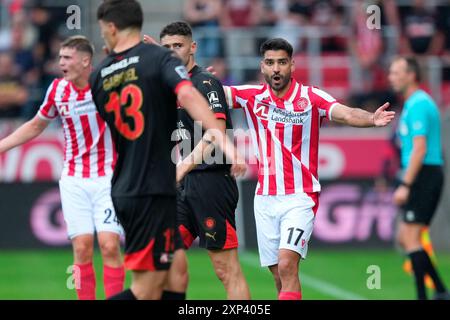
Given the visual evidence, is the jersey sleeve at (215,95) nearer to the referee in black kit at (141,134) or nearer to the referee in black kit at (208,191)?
the referee in black kit at (208,191)

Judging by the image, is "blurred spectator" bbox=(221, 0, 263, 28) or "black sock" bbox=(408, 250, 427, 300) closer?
"black sock" bbox=(408, 250, 427, 300)

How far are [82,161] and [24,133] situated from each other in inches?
26.0

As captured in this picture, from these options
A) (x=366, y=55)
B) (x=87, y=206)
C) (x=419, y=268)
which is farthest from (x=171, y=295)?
(x=366, y=55)

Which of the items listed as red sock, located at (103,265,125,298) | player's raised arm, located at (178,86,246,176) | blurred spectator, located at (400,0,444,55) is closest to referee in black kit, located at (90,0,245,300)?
player's raised arm, located at (178,86,246,176)

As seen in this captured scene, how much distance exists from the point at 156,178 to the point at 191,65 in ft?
7.16

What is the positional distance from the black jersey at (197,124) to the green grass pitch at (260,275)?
315 cm

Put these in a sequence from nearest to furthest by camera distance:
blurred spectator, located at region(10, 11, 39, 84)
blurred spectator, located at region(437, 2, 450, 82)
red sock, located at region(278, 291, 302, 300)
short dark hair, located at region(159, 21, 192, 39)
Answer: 1. red sock, located at region(278, 291, 302, 300)
2. short dark hair, located at region(159, 21, 192, 39)
3. blurred spectator, located at region(10, 11, 39, 84)
4. blurred spectator, located at region(437, 2, 450, 82)

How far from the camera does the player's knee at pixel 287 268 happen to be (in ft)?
28.4

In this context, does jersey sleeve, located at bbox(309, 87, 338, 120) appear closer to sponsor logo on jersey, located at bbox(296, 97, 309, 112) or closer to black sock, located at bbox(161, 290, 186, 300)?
sponsor logo on jersey, located at bbox(296, 97, 309, 112)

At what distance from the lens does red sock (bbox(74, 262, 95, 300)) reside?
980 cm

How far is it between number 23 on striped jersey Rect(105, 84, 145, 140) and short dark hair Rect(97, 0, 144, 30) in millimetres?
434

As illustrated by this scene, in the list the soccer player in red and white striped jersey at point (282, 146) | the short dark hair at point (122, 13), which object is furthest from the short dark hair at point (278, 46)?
the short dark hair at point (122, 13)
